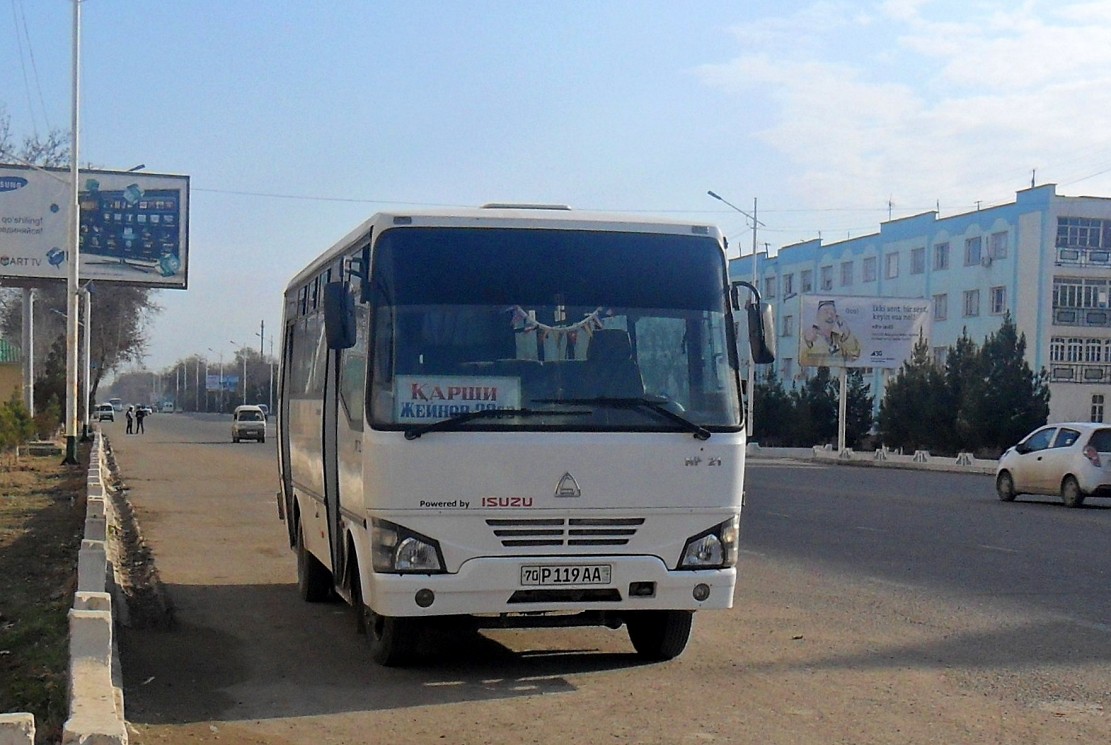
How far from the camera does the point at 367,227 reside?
7.80 metres

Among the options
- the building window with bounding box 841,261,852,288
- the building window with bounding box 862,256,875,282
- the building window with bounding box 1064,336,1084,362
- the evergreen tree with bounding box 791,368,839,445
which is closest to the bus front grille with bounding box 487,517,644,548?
the evergreen tree with bounding box 791,368,839,445

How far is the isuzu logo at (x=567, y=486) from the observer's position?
7.28 metres

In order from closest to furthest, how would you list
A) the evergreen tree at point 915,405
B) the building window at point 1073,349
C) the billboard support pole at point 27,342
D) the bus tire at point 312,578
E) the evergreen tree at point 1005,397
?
the bus tire at point 312,578 < the billboard support pole at point 27,342 < the evergreen tree at point 1005,397 < the evergreen tree at point 915,405 < the building window at point 1073,349

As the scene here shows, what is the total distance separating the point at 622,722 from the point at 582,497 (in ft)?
4.17

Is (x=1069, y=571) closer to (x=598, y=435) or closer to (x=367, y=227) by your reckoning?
(x=598, y=435)

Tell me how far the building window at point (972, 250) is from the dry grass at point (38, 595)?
5036 cm

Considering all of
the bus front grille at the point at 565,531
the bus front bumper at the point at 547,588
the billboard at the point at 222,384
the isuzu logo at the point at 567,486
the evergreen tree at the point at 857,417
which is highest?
the isuzu logo at the point at 567,486

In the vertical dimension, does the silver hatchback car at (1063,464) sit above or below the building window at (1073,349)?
below

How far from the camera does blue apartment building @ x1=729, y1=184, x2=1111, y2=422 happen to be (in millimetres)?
61625

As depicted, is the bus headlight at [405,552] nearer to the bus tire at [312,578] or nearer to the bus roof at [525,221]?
the bus roof at [525,221]

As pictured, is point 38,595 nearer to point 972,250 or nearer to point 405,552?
point 405,552

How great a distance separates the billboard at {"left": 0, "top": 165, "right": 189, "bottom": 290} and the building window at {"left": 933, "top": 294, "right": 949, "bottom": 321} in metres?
41.9

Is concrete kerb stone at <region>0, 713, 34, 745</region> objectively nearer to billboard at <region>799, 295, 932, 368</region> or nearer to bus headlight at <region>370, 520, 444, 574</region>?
bus headlight at <region>370, 520, 444, 574</region>

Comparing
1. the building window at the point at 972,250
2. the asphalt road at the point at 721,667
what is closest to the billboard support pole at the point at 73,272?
the asphalt road at the point at 721,667
